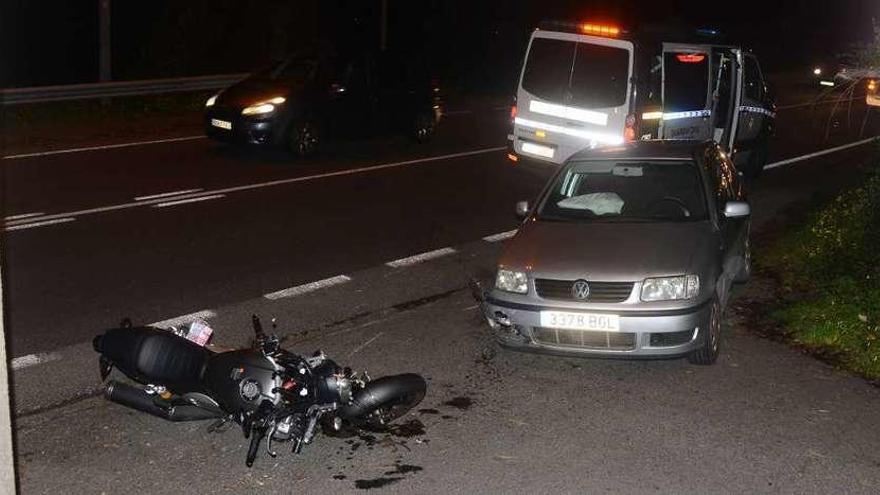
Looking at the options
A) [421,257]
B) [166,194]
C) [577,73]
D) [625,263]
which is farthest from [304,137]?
[625,263]

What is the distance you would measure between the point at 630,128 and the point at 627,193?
606 centimetres

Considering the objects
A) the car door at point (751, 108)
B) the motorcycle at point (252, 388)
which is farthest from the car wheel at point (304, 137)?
the motorcycle at point (252, 388)

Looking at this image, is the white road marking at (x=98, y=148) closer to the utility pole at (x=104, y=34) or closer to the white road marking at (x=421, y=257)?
the utility pole at (x=104, y=34)

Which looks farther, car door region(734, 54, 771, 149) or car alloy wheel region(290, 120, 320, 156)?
car alloy wheel region(290, 120, 320, 156)

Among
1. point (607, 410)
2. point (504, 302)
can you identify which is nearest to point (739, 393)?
point (607, 410)

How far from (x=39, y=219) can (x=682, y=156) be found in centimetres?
682

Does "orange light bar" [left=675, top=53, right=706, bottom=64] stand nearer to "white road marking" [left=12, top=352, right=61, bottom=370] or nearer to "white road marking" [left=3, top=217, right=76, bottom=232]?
"white road marking" [left=3, top=217, right=76, bottom=232]

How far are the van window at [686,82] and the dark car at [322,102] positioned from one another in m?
5.18

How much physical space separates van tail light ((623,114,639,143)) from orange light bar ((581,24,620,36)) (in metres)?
1.12

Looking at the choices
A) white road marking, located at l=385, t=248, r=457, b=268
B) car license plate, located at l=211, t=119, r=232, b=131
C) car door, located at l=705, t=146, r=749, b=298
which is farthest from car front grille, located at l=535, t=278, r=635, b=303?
car license plate, located at l=211, t=119, r=232, b=131

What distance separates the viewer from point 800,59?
5125cm

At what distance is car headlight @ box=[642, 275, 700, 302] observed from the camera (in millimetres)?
7051

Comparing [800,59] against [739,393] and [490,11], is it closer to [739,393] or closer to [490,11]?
[490,11]

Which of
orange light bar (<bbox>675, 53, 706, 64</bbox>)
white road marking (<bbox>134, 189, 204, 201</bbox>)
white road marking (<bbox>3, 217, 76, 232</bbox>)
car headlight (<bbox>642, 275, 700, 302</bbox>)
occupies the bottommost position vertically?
white road marking (<bbox>134, 189, 204, 201</bbox>)
